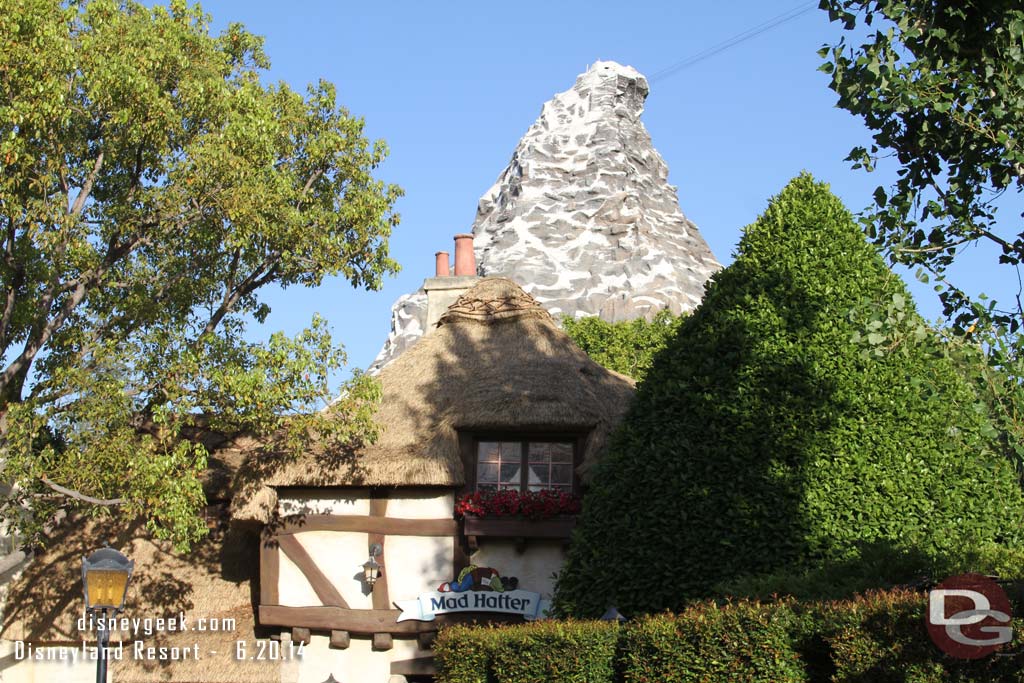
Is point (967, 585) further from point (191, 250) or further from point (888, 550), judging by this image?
point (191, 250)

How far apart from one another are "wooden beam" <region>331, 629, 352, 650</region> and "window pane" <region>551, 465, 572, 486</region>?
4079 mm

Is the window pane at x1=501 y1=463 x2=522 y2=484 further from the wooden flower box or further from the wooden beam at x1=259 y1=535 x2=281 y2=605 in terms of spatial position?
→ the wooden beam at x1=259 y1=535 x2=281 y2=605

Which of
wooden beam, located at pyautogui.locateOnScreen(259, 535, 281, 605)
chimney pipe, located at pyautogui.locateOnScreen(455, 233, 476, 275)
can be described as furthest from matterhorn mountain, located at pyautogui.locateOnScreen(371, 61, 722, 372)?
wooden beam, located at pyautogui.locateOnScreen(259, 535, 281, 605)

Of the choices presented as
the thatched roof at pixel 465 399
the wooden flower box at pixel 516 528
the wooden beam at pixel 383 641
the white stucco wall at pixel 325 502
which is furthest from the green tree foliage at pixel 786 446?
the white stucco wall at pixel 325 502

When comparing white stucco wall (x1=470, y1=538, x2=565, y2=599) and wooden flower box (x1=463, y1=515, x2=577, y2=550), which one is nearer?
wooden flower box (x1=463, y1=515, x2=577, y2=550)

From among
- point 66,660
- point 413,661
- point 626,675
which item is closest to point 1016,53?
point 626,675

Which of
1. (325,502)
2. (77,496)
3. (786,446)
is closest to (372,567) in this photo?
(325,502)

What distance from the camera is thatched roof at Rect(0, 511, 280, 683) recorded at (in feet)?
59.6

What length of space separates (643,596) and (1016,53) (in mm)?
7290

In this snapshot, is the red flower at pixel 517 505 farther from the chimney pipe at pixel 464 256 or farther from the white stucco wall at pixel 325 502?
the chimney pipe at pixel 464 256

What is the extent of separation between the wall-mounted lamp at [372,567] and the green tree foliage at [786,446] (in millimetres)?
4590

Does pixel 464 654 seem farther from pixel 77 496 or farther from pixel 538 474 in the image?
pixel 77 496
